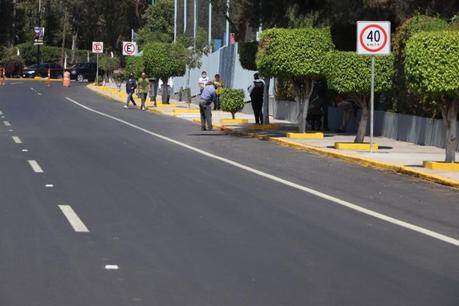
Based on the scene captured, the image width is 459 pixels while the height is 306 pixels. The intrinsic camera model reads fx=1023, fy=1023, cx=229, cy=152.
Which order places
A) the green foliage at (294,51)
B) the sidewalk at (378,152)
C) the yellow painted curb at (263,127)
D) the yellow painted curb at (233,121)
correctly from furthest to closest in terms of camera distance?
the yellow painted curb at (233,121) → the yellow painted curb at (263,127) → the green foliage at (294,51) → the sidewalk at (378,152)

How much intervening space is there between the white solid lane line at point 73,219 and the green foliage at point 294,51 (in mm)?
16013

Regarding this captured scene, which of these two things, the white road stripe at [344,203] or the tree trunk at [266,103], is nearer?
the white road stripe at [344,203]

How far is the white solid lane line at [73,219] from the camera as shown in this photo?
11.8 m

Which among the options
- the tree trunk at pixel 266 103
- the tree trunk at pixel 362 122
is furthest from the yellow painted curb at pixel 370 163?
the tree trunk at pixel 266 103

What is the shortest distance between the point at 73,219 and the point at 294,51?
17.1 metres

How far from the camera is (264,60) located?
29672 mm

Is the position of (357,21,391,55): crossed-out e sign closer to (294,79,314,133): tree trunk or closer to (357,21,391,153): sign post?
(357,21,391,153): sign post

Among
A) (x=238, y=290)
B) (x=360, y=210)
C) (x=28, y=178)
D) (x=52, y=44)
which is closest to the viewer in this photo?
(x=238, y=290)

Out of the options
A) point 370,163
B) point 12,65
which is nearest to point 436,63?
point 370,163

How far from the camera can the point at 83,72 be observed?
97875mm

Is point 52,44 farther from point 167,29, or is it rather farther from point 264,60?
point 264,60

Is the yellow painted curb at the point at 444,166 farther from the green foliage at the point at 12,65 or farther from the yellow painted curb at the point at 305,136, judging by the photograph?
the green foliage at the point at 12,65

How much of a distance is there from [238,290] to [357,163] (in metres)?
14.0

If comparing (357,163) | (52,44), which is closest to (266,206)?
(357,163)
